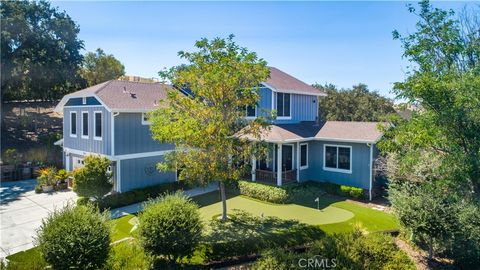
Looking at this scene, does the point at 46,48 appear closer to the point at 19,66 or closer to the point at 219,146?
the point at 19,66

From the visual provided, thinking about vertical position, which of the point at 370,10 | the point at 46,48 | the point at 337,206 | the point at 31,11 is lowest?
the point at 337,206

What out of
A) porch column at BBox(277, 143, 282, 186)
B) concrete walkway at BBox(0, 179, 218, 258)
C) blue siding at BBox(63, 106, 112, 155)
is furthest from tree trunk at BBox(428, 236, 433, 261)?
blue siding at BBox(63, 106, 112, 155)

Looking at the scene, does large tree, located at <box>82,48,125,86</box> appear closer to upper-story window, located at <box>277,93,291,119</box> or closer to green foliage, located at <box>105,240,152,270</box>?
upper-story window, located at <box>277,93,291,119</box>

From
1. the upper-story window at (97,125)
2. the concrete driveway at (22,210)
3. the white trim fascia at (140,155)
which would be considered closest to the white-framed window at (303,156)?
the white trim fascia at (140,155)

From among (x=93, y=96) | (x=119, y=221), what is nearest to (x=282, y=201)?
(x=119, y=221)

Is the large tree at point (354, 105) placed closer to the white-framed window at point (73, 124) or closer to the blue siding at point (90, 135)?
the blue siding at point (90, 135)

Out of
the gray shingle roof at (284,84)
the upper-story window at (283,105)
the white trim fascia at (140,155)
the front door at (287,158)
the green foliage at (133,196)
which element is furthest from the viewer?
the upper-story window at (283,105)

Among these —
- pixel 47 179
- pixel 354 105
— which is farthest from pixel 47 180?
pixel 354 105
